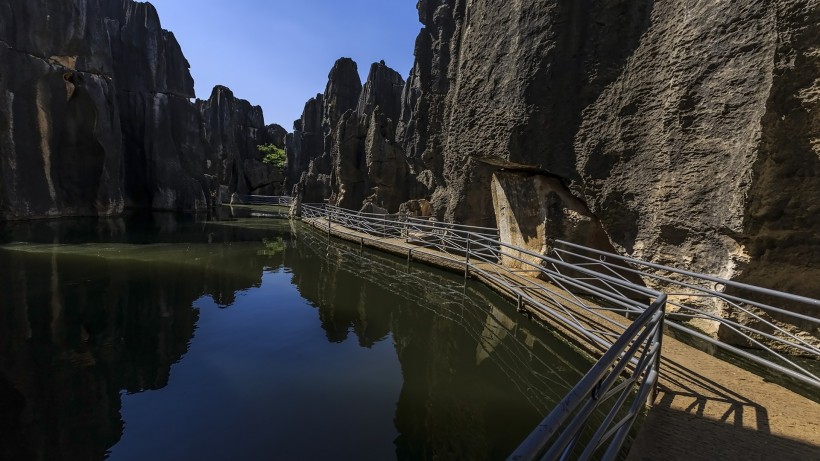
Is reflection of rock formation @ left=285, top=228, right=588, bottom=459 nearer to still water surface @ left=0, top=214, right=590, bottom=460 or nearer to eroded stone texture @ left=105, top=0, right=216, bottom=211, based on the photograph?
still water surface @ left=0, top=214, right=590, bottom=460

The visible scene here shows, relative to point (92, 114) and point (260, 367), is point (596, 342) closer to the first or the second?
point (260, 367)

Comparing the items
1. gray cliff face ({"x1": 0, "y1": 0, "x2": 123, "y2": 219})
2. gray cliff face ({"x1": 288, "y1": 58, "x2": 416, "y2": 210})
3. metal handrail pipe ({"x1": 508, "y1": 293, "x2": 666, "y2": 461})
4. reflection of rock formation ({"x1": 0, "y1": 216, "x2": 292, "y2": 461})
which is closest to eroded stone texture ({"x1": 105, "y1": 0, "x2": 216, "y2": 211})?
gray cliff face ({"x1": 0, "y1": 0, "x2": 123, "y2": 219})

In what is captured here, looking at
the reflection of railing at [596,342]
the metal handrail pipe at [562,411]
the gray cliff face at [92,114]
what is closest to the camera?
the metal handrail pipe at [562,411]

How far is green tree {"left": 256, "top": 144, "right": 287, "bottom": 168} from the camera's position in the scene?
185ft

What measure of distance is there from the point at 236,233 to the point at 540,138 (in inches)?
633

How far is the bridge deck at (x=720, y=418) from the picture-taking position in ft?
9.43

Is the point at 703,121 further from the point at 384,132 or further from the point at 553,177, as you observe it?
the point at 384,132

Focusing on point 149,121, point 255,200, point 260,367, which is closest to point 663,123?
point 260,367

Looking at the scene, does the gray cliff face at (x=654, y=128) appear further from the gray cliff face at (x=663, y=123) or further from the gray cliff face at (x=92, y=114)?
the gray cliff face at (x=92, y=114)

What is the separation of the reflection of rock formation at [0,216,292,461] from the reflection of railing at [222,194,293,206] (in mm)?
33432

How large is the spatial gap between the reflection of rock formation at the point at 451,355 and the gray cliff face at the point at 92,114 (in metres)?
21.1

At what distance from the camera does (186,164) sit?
1368 inches

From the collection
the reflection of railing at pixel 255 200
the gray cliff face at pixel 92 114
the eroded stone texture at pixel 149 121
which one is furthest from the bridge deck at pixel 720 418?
the reflection of railing at pixel 255 200

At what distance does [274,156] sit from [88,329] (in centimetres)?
5348
